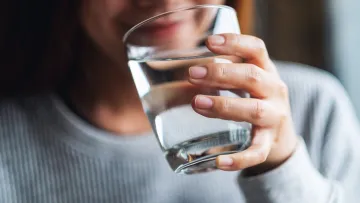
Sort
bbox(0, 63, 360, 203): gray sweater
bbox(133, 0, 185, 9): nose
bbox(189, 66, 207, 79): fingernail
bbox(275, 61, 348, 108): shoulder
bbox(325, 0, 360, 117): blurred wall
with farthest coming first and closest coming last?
bbox(325, 0, 360, 117): blurred wall < bbox(275, 61, 348, 108): shoulder < bbox(0, 63, 360, 203): gray sweater < bbox(133, 0, 185, 9): nose < bbox(189, 66, 207, 79): fingernail

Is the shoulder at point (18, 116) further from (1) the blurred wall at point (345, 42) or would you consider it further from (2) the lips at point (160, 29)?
(1) the blurred wall at point (345, 42)

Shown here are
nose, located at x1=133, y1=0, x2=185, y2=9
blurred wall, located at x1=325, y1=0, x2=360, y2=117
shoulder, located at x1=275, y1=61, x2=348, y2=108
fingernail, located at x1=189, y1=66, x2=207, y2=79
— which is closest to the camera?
fingernail, located at x1=189, y1=66, x2=207, y2=79

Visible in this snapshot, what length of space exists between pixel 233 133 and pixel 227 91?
44mm

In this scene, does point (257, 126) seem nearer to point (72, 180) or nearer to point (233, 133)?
point (233, 133)

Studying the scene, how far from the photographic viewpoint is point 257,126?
1.86ft

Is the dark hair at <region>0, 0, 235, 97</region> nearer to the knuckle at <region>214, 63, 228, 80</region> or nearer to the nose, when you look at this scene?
the nose

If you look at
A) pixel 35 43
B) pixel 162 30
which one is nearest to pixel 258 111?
pixel 162 30

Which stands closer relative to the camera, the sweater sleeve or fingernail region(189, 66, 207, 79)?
fingernail region(189, 66, 207, 79)

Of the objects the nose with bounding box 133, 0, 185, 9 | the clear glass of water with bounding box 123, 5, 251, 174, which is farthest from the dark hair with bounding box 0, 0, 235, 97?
the clear glass of water with bounding box 123, 5, 251, 174

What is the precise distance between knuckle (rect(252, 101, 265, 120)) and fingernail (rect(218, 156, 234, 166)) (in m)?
0.05

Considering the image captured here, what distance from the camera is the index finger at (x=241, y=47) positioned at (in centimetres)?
51

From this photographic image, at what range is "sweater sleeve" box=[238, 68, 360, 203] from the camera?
644 mm

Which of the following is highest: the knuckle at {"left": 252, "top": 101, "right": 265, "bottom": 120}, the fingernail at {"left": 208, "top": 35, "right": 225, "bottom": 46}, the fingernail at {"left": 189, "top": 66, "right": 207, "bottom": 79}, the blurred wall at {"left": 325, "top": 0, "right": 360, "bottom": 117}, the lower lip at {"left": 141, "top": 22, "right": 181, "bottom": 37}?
the lower lip at {"left": 141, "top": 22, "right": 181, "bottom": 37}

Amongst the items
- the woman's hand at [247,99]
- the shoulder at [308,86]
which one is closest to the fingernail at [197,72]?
the woman's hand at [247,99]
